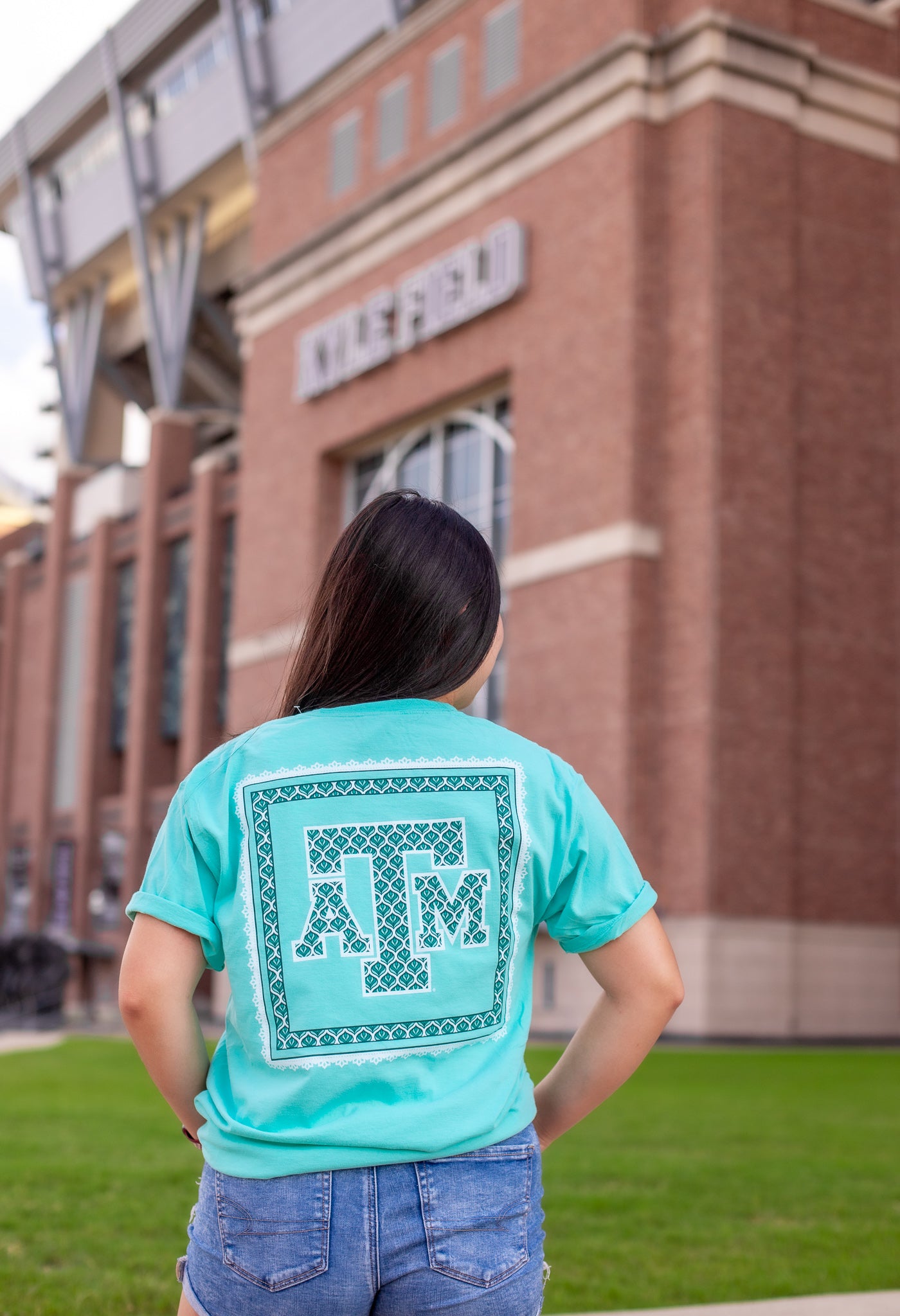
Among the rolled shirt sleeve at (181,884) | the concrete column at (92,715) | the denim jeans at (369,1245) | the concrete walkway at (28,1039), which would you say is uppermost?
the concrete column at (92,715)

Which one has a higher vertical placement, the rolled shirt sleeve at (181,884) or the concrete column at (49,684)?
the concrete column at (49,684)

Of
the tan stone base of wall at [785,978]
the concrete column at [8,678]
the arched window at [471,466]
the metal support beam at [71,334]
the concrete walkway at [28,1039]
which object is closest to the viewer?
the concrete walkway at [28,1039]

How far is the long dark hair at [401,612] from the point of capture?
6.29 ft

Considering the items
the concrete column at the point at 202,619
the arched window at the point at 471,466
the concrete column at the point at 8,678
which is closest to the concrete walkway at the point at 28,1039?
the arched window at the point at 471,466

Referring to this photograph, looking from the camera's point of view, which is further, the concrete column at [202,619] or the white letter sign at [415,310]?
the concrete column at [202,619]

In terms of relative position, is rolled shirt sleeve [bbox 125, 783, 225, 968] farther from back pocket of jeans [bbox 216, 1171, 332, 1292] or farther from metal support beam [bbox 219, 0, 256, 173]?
metal support beam [bbox 219, 0, 256, 173]

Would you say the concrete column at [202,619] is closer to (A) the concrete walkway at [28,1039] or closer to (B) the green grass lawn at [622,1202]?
(A) the concrete walkway at [28,1039]

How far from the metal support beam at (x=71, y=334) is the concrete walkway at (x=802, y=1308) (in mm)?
48374

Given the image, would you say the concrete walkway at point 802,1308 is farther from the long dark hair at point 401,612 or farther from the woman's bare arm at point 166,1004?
the long dark hair at point 401,612

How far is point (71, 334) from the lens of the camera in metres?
51.4

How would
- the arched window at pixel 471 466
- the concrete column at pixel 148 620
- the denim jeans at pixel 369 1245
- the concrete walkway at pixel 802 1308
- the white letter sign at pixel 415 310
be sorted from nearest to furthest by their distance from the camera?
the denim jeans at pixel 369 1245 < the concrete walkway at pixel 802 1308 < the white letter sign at pixel 415 310 < the arched window at pixel 471 466 < the concrete column at pixel 148 620

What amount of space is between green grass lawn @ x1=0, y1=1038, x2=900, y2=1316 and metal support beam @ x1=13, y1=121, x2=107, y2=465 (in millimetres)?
40409

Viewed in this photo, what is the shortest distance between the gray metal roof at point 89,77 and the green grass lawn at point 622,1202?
124 ft

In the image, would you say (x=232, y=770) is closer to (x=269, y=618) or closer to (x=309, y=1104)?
(x=309, y=1104)
